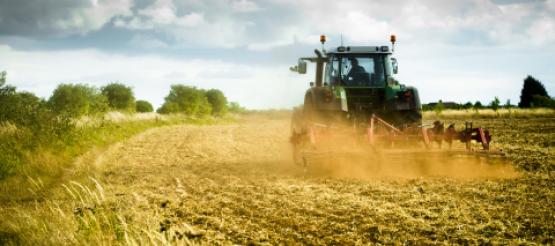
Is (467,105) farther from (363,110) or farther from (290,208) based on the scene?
(290,208)

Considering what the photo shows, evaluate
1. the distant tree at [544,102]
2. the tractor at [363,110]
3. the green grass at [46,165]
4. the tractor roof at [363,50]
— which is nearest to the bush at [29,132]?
the green grass at [46,165]

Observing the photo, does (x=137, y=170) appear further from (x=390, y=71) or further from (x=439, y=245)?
(x=439, y=245)

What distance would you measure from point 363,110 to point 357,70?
2.58 ft

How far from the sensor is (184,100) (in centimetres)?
5400

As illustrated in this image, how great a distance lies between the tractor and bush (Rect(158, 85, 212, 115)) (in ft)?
143

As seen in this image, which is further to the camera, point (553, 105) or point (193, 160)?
point (553, 105)

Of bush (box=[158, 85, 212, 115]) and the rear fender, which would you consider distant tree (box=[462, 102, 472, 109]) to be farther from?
the rear fender

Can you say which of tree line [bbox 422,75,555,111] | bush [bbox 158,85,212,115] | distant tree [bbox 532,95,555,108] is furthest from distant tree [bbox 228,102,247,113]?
distant tree [bbox 532,95,555,108]

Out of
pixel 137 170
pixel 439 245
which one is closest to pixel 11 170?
pixel 137 170

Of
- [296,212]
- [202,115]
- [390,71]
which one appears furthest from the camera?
[202,115]

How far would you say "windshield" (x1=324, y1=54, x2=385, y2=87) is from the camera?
963 cm

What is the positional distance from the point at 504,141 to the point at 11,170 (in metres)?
12.8

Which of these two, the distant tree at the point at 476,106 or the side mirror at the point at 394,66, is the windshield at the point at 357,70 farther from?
the distant tree at the point at 476,106

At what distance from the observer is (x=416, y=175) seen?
832 centimetres
